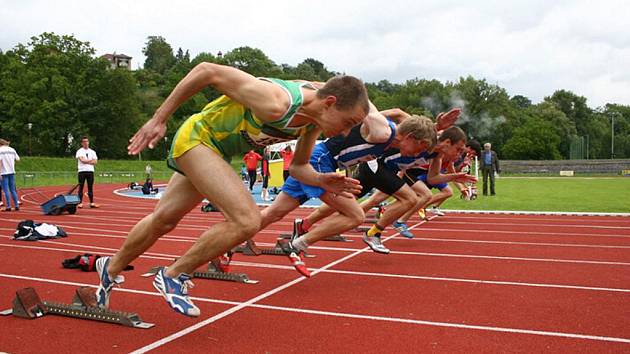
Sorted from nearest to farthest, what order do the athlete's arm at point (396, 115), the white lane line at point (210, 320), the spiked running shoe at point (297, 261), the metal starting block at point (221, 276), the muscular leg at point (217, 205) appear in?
1. the white lane line at point (210, 320)
2. the muscular leg at point (217, 205)
3. the spiked running shoe at point (297, 261)
4. the metal starting block at point (221, 276)
5. the athlete's arm at point (396, 115)

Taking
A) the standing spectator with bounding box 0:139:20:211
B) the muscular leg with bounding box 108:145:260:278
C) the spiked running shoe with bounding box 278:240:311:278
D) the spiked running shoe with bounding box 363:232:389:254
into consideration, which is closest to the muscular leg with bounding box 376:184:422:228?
the spiked running shoe with bounding box 363:232:389:254

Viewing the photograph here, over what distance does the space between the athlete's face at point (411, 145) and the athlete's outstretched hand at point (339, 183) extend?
1828mm

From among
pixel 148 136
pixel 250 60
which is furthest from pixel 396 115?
pixel 250 60

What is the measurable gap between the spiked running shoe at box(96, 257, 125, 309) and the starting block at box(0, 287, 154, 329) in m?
0.05

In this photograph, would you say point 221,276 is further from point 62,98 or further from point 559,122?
point 559,122

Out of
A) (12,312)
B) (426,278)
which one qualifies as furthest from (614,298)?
(12,312)

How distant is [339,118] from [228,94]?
2.38 ft

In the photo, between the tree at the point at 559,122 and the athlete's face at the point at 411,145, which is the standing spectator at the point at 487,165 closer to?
the athlete's face at the point at 411,145

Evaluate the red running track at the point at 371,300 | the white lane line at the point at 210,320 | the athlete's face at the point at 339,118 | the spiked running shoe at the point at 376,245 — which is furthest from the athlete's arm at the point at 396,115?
the athlete's face at the point at 339,118

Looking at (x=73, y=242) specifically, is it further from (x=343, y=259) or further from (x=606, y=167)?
(x=606, y=167)

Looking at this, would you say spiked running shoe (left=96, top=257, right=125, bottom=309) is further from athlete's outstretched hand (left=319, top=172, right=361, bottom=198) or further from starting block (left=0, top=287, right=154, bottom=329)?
athlete's outstretched hand (left=319, top=172, right=361, bottom=198)

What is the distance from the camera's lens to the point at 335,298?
179 inches

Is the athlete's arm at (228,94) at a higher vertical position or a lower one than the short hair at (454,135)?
higher

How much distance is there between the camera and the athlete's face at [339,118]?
343cm
